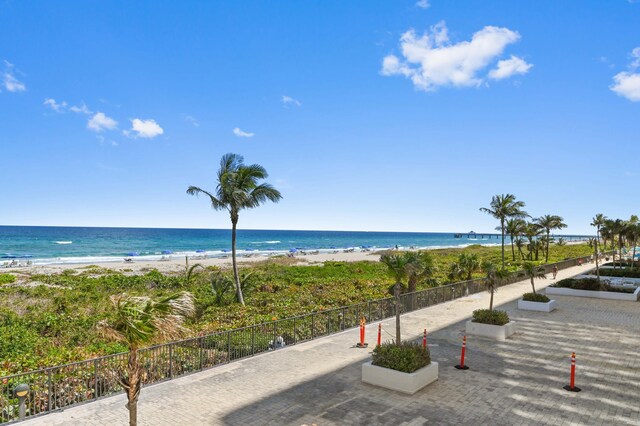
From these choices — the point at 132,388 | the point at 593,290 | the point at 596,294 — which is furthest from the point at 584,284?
the point at 132,388

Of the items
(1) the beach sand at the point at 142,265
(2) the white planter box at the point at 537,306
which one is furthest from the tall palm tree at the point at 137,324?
(1) the beach sand at the point at 142,265

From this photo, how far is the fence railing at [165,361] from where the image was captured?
10172 millimetres

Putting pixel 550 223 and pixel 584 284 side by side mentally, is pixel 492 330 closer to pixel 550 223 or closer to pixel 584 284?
pixel 584 284

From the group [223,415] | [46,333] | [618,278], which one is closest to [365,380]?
[223,415]

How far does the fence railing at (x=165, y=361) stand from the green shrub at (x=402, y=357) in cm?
477

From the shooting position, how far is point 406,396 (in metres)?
11.1

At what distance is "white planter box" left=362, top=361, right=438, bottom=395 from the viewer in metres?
11.3

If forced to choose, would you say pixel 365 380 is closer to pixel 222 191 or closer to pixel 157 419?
pixel 157 419

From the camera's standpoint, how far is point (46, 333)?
18.8 metres

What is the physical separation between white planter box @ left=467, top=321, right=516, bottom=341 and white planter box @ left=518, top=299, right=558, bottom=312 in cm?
691

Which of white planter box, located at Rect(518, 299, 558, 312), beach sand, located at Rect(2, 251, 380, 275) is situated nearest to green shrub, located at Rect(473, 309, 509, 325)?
white planter box, located at Rect(518, 299, 558, 312)

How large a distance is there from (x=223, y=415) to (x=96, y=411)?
3.19 metres

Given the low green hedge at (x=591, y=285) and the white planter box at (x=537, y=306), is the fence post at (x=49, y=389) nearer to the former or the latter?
the white planter box at (x=537, y=306)

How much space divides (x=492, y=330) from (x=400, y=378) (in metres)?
8.16
